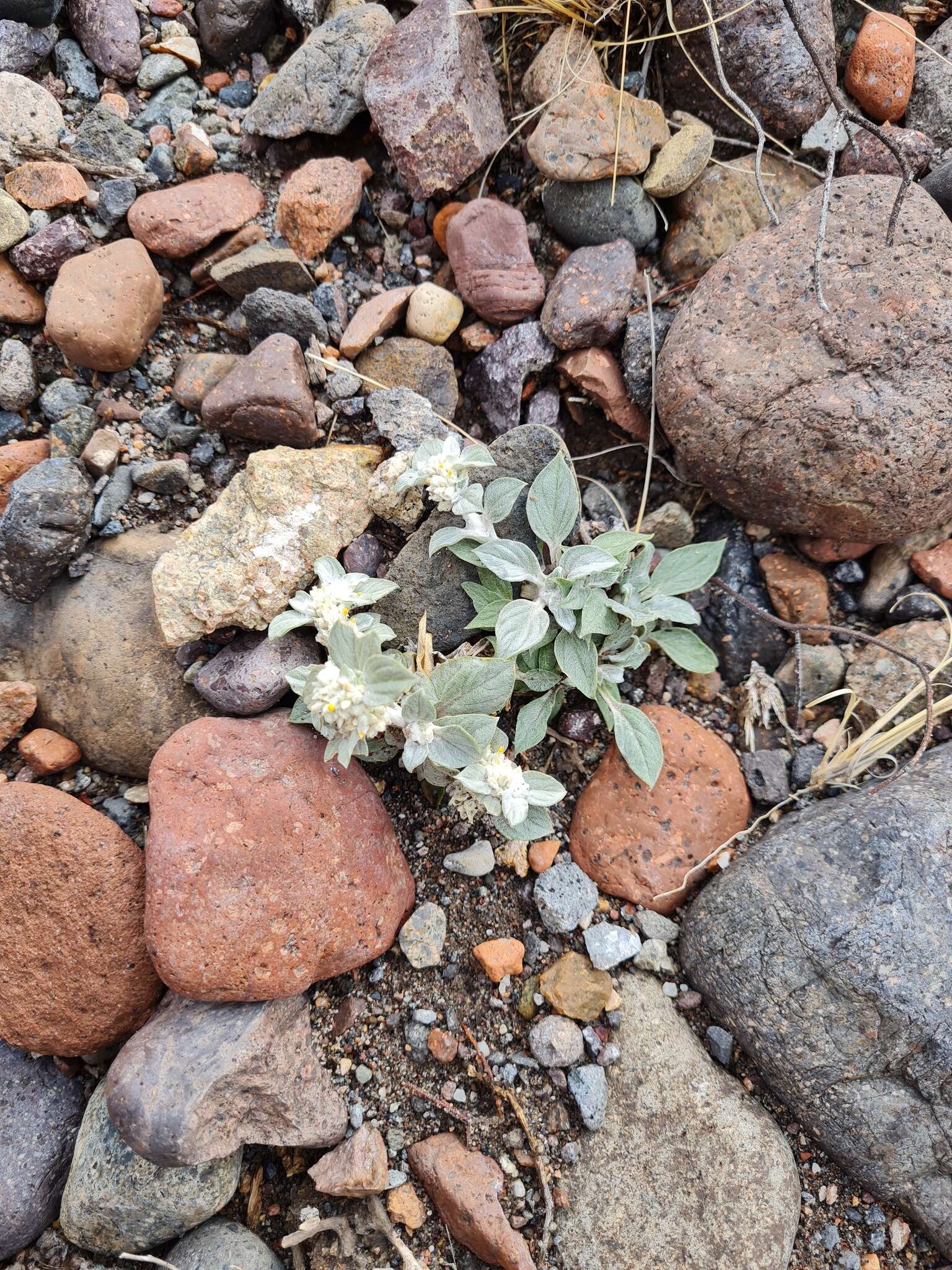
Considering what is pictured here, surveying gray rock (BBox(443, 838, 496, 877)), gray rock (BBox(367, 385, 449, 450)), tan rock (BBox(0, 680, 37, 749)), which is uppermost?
gray rock (BBox(367, 385, 449, 450))

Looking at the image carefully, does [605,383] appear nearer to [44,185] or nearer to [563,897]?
[563,897]

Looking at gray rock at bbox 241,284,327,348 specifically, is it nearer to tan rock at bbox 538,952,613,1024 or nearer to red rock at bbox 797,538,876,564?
red rock at bbox 797,538,876,564

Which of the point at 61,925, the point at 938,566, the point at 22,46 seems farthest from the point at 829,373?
the point at 22,46

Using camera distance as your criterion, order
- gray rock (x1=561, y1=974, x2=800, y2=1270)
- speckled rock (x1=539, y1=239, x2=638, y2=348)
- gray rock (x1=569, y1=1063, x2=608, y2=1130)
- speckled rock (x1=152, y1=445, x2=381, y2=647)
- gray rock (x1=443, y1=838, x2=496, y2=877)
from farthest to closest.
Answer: speckled rock (x1=539, y1=239, x2=638, y2=348) < gray rock (x1=443, y1=838, x2=496, y2=877) < speckled rock (x1=152, y1=445, x2=381, y2=647) < gray rock (x1=569, y1=1063, x2=608, y2=1130) < gray rock (x1=561, y1=974, x2=800, y2=1270)

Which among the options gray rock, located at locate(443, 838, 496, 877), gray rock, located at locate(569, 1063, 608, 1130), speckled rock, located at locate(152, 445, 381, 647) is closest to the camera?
gray rock, located at locate(569, 1063, 608, 1130)

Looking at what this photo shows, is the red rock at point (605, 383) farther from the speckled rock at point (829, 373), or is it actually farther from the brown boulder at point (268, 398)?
the brown boulder at point (268, 398)

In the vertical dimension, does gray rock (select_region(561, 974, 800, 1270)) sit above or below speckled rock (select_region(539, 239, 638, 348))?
below

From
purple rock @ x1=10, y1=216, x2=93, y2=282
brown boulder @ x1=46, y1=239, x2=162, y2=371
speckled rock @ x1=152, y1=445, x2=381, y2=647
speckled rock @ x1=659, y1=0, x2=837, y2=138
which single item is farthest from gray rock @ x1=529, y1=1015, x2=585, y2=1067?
speckled rock @ x1=659, y1=0, x2=837, y2=138
